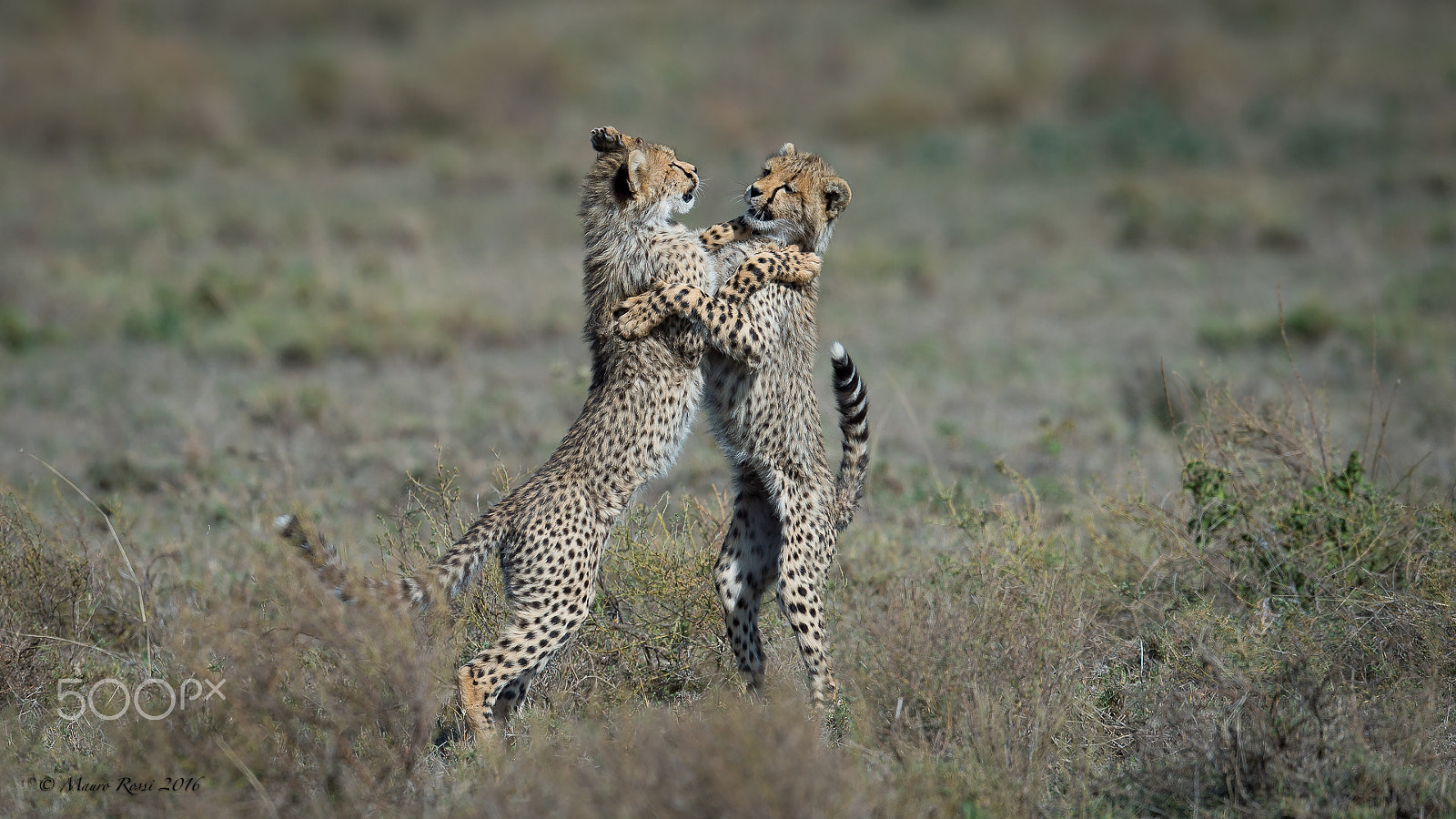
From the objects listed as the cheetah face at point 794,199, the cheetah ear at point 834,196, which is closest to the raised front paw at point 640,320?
the cheetah face at point 794,199

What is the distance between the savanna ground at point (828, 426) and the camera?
3.25 m

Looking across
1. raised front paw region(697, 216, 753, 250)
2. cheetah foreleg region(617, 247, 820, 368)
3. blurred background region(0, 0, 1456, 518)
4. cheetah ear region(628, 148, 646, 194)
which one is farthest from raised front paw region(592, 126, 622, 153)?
blurred background region(0, 0, 1456, 518)

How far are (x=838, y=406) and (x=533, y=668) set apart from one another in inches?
54.1

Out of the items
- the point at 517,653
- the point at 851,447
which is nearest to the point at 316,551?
the point at 517,653

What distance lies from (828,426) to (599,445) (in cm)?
342

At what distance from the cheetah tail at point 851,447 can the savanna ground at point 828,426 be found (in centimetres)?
38

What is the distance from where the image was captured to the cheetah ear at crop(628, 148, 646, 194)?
13.8ft

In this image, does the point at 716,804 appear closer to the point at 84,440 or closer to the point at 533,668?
the point at 533,668

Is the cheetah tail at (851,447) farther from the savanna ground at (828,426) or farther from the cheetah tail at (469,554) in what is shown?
the cheetah tail at (469,554)

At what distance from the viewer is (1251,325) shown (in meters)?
9.02

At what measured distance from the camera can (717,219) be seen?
1239 centimetres

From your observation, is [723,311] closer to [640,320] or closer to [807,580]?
[640,320]

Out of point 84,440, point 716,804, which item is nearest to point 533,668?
point 716,804

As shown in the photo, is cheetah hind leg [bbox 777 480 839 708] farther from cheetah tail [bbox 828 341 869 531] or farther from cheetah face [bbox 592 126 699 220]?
cheetah face [bbox 592 126 699 220]
